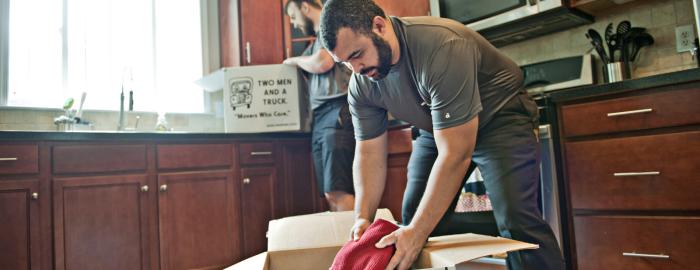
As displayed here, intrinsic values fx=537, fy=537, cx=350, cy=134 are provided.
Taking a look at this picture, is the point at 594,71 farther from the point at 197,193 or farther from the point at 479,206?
the point at 197,193

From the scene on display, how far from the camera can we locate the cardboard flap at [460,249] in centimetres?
91

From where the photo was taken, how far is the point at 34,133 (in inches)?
84.8

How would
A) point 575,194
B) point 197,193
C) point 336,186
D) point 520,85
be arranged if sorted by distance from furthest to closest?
1. point 197,193
2. point 336,186
3. point 575,194
4. point 520,85

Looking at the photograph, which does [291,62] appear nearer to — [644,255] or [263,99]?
[263,99]

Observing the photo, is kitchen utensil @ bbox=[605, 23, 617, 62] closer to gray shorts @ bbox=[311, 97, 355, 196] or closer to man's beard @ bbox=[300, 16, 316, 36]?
gray shorts @ bbox=[311, 97, 355, 196]

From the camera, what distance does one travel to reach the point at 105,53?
10.3 ft

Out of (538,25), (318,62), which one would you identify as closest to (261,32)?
(318,62)

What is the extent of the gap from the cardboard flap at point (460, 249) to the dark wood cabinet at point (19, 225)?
174 centimetres

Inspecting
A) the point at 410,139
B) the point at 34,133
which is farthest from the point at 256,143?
the point at 34,133

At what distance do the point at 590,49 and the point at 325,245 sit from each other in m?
1.83

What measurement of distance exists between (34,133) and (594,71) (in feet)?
7.87

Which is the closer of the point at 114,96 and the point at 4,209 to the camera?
the point at 4,209

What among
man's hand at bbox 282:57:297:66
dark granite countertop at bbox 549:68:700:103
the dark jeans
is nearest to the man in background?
man's hand at bbox 282:57:297:66

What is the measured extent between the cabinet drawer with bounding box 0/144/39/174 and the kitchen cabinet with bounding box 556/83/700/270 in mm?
2077
